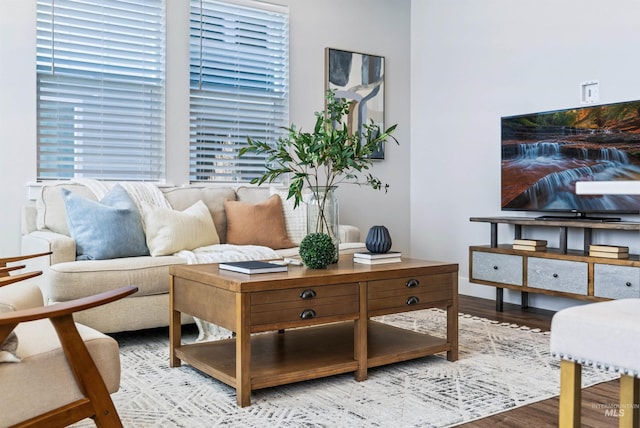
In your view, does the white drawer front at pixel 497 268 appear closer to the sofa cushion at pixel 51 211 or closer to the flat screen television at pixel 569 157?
the flat screen television at pixel 569 157

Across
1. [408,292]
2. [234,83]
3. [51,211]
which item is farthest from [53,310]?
[234,83]

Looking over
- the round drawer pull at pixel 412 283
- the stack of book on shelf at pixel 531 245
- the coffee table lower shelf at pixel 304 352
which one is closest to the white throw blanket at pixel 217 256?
the coffee table lower shelf at pixel 304 352

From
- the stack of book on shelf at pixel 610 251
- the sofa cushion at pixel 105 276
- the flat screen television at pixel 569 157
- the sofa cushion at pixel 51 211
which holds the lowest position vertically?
the sofa cushion at pixel 105 276

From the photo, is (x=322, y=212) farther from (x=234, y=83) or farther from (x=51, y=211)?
(x=234, y=83)

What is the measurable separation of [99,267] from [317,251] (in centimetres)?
121

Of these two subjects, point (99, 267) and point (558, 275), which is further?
point (558, 275)

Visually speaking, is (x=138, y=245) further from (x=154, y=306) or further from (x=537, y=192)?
(x=537, y=192)

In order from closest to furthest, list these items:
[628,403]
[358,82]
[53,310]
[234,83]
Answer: [53,310] → [628,403] → [234,83] → [358,82]

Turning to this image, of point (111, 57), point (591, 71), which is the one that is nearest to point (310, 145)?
point (111, 57)

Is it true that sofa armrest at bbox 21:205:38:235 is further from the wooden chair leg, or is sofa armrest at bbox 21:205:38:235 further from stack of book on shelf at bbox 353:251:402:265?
the wooden chair leg

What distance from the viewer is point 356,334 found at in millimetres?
2645

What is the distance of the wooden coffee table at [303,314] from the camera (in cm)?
238

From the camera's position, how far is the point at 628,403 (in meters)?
1.67

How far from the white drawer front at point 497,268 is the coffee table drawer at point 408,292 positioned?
133 centimetres
